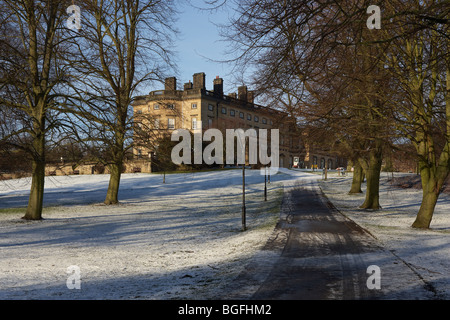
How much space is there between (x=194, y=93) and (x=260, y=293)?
199 ft

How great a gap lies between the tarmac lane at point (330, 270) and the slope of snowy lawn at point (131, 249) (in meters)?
0.76

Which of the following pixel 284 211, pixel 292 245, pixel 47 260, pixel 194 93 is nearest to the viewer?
pixel 47 260

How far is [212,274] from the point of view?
27.0 ft

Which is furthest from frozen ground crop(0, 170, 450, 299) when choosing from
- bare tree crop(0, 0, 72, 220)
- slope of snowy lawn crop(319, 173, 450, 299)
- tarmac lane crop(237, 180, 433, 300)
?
bare tree crop(0, 0, 72, 220)

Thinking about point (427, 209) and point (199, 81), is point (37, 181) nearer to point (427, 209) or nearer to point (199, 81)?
point (427, 209)

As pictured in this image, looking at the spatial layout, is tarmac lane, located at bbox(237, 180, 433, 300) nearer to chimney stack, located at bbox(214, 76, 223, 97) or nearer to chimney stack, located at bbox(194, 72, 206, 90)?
chimney stack, located at bbox(194, 72, 206, 90)

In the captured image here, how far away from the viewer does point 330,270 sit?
25.6ft

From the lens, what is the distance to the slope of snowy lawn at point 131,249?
7324 mm

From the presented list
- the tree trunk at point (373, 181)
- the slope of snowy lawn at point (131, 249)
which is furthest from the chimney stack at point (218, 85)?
the tree trunk at point (373, 181)

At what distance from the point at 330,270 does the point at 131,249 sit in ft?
22.5

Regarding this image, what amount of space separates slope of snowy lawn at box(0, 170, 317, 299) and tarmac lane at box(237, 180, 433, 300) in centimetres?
76

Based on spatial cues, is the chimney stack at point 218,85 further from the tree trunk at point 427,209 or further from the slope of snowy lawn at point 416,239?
the tree trunk at point 427,209
